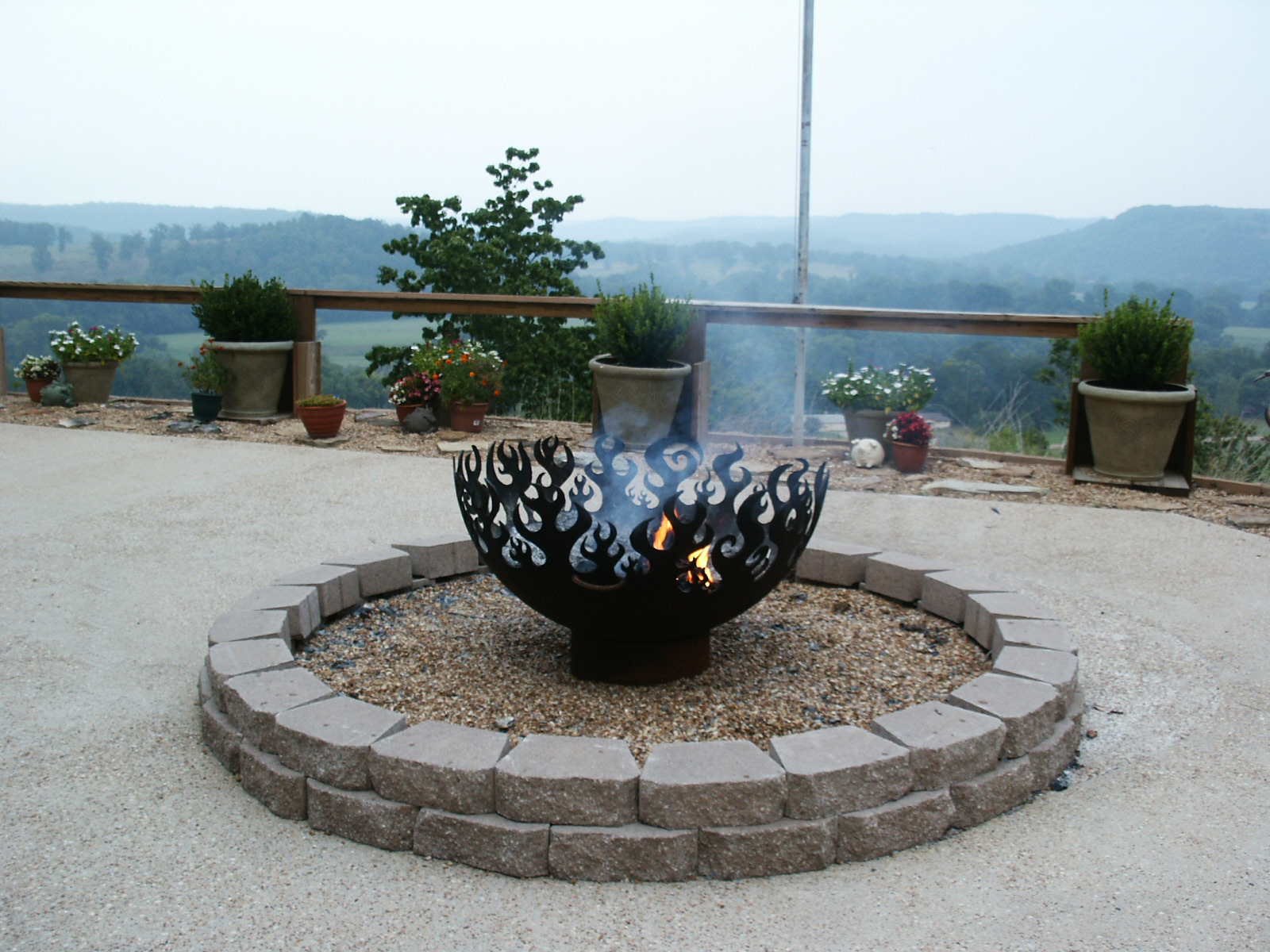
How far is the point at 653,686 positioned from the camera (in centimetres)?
275

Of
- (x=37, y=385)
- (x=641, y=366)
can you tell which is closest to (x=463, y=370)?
(x=641, y=366)

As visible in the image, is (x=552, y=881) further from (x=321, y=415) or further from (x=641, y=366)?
(x=321, y=415)

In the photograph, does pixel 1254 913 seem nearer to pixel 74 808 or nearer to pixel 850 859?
pixel 850 859

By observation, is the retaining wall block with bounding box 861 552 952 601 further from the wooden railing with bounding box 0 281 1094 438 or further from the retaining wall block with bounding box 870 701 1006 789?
the wooden railing with bounding box 0 281 1094 438

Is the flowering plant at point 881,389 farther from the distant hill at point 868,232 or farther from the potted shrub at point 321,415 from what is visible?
the potted shrub at point 321,415

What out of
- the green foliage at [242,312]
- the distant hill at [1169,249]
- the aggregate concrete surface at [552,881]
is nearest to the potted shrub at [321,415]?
the green foliage at [242,312]

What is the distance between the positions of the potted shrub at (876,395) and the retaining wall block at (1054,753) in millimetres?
4131

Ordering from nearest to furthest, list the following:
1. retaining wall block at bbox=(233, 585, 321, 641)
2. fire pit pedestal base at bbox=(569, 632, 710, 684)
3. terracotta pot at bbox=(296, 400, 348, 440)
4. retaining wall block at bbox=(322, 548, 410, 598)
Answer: fire pit pedestal base at bbox=(569, 632, 710, 684), retaining wall block at bbox=(233, 585, 321, 641), retaining wall block at bbox=(322, 548, 410, 598), terracotta pot at bbox=(296, 400, 348, 440)

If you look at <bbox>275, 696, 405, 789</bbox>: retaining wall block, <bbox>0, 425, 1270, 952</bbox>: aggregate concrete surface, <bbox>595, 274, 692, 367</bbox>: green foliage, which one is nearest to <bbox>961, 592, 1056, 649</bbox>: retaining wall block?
<bbox>0, 425, 1270, 952</bbox>: aggregate concrete surface

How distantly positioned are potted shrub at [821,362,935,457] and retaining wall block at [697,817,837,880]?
4778mm

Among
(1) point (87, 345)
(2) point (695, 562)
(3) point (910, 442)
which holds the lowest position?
(3) point (910, 442)

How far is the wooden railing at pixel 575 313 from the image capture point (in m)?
6.37

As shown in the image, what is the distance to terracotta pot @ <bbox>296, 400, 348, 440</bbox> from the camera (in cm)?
694

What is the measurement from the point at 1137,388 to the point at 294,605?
509 centimetres
